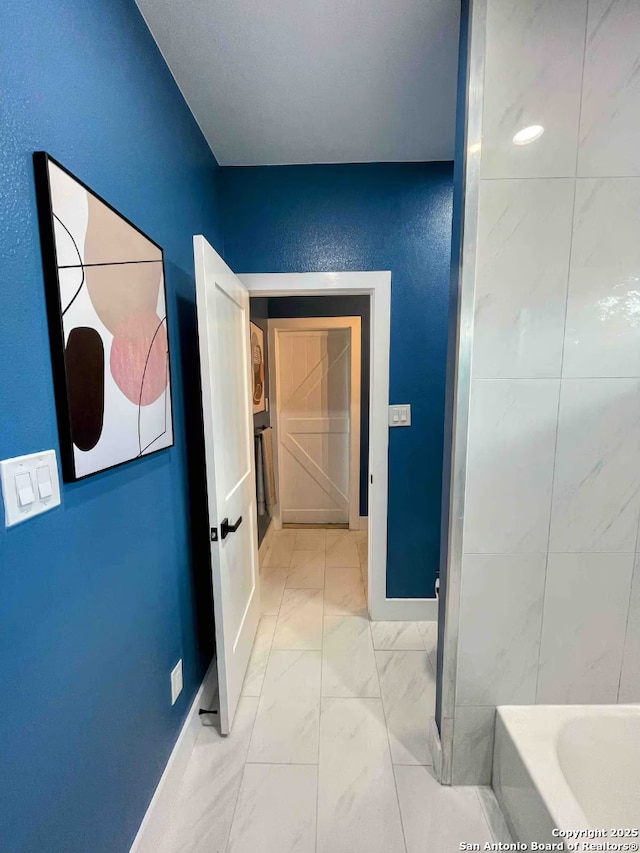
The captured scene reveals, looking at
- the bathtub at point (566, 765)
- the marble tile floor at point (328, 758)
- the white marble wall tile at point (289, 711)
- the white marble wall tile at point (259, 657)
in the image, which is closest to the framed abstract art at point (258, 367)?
the white marble wall tile at point (259, 657)

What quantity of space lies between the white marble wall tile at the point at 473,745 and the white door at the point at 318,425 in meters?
2.30

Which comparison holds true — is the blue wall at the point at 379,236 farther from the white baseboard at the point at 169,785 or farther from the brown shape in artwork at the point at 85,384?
the white baseboard at the point at 169,785

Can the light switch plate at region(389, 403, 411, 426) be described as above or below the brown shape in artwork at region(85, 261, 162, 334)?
below

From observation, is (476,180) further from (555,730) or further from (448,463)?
(555,730)

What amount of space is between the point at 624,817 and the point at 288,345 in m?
3.42

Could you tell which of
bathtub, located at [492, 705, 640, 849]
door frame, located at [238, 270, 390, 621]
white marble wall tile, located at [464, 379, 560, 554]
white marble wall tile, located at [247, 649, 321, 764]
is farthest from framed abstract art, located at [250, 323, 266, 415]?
bathtub, located at [492, 705, 640, 849]

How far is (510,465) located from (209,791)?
5.03 feet

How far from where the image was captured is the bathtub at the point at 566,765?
0.97 metres

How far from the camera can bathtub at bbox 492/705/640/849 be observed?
38.3 inches

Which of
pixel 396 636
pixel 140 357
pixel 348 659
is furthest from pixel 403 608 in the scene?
pixel 140 357

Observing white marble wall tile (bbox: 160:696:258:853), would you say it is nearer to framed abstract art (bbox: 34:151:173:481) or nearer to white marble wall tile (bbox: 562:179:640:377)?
framed abstract art (bbox: 34:151:173:481)

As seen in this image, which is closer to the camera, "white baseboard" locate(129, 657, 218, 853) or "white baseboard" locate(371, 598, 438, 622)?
"white baseboard" locate(129, 657, 218, 853)

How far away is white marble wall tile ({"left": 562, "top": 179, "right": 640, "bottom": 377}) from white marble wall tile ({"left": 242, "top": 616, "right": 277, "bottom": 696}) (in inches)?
73.2

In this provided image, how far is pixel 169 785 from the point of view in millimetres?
1184
